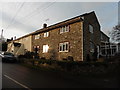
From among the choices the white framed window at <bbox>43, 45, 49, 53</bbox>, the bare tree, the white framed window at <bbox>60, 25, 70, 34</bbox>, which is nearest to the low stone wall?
the white framed window at <bbox>60, 25, 70, 34</bbox>

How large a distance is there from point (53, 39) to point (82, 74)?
1300 cm

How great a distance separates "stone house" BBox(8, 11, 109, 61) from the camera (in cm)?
1912

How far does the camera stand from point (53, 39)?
78.5 ft

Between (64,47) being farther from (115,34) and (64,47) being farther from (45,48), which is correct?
(115,34)

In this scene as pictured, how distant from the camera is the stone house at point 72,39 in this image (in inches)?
753

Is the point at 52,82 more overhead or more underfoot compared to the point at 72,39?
more underfoot

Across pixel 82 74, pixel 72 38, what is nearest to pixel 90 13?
pixel 72 38

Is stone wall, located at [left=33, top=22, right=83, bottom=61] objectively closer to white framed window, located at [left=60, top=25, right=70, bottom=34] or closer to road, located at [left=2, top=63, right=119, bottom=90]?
white framed window, located at [left=60, top=25, right=70, bottom=34]

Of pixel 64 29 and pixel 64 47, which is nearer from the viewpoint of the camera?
pixel 64 47

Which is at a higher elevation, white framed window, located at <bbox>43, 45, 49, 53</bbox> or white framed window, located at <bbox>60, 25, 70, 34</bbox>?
white framed window, located at <bbox>60, 25, 70, 34</bbox>

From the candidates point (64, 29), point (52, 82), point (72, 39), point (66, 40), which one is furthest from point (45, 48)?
point (52, 82)

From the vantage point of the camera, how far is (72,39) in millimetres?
20109

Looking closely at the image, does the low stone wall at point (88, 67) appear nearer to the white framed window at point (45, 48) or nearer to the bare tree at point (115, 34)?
the white framed window at point (45, 48)

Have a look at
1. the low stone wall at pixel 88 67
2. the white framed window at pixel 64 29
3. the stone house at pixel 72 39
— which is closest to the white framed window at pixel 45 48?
the stone house at pixel 72 39
